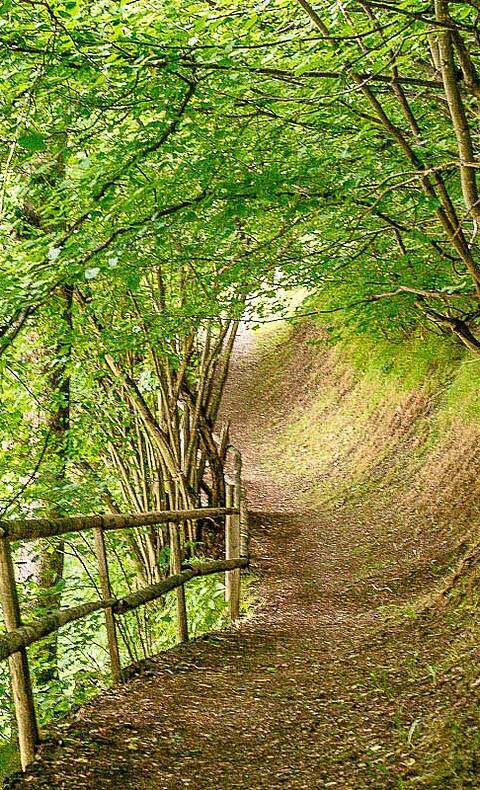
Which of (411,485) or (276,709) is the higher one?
(411,485)

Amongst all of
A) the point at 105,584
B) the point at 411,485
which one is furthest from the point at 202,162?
the point at 411,485

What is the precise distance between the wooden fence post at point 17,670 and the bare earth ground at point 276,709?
0.29ft

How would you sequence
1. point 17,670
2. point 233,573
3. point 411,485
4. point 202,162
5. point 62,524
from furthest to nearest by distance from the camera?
point 411,485 < point 233,573 < point 202,162 < point 62,524 < point 17,670

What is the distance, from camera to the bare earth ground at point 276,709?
3.21m

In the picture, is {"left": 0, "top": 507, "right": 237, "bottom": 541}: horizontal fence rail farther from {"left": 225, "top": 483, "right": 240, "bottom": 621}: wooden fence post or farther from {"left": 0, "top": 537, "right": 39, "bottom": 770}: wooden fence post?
{"left": 225, "top": 483, "right": 240, "bottom": 621}: wooden fence post

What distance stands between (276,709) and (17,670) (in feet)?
5.63

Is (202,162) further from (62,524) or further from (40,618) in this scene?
(40,618)

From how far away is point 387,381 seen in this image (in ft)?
41.0

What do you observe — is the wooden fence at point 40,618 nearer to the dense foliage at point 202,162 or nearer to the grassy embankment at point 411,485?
the dense foliage at point 202,162

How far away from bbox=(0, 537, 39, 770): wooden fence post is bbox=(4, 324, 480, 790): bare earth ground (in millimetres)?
90

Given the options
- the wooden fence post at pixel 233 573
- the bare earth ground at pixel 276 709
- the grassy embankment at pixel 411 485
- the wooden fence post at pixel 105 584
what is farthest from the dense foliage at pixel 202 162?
the grassy embankment at pixel 411 485

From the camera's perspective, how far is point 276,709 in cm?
420

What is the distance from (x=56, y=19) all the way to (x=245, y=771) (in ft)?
10.4

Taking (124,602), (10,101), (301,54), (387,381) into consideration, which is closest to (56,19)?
(10,101)
